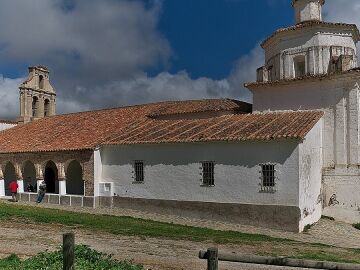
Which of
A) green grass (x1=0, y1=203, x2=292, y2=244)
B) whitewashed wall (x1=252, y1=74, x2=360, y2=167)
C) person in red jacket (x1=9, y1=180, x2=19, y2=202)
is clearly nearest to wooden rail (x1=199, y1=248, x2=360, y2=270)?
green grass (x1=0, y1=203, x2=292, y2=244)

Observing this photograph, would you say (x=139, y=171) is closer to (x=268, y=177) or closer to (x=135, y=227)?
(x=135, y=227)

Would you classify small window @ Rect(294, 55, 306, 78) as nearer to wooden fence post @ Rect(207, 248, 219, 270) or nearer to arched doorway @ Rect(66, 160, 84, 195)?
arched doorway @ Rect(66, 160, 84, 195)

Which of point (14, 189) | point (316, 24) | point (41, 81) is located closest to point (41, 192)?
point (14, 189)

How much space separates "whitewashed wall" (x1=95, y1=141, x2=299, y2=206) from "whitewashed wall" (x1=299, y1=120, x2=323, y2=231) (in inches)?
20.0

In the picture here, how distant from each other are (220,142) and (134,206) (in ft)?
19.0

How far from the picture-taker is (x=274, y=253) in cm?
1119

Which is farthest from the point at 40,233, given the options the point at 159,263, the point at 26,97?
the point at 26,97

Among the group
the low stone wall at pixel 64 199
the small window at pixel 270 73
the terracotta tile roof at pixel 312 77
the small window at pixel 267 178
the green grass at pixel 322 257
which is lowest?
the green grass at pixel 322 257

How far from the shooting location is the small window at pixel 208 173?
17578 millimetres

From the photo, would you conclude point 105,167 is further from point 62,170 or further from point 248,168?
point 248,168

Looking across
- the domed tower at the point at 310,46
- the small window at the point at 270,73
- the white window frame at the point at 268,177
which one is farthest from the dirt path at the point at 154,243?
the small window at the point at 270,73

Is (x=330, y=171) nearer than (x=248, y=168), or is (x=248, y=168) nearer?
(x=248, y=168)

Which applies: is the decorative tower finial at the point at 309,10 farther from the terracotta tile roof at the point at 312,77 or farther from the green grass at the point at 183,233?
the green grass at the point at 183,233

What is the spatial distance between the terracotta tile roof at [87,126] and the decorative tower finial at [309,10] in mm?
5526
